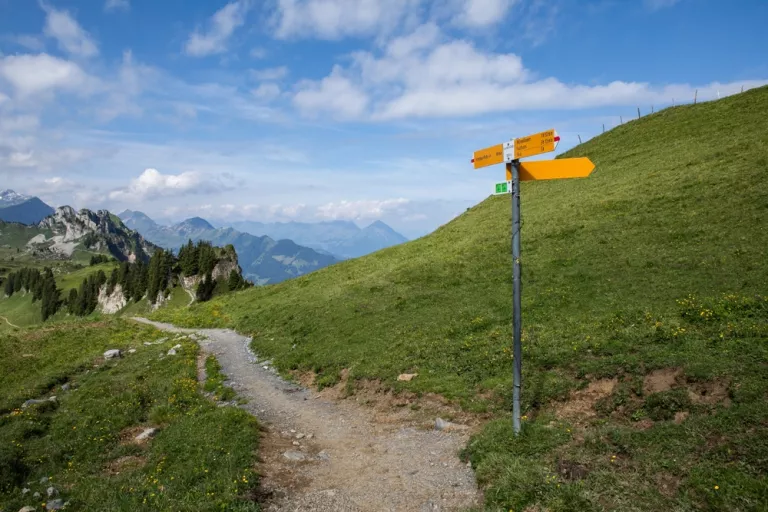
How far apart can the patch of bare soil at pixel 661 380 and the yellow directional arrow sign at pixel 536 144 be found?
8.53 metres

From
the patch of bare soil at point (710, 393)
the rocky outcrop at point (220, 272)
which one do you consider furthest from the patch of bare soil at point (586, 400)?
the rocky outcrop at point (220, 272)

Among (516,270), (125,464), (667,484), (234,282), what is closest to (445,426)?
(516,270)

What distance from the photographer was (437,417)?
15453 millimetres

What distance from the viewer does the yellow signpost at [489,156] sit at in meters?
11.5

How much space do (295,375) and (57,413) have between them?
36.4 ft

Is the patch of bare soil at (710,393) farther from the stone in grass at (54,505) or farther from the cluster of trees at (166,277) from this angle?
the cluster of trees at (166,277)

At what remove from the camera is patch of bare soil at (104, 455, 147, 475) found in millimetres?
13469

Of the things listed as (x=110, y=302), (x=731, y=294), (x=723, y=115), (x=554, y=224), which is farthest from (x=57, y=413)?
(x=110, y=302)

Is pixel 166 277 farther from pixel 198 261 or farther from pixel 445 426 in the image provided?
pixel 445 426

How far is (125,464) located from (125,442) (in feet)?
7.20

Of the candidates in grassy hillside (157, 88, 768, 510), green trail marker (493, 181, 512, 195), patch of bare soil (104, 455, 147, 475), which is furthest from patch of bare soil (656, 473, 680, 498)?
patch of bare soil (104, 455, 147, 475)

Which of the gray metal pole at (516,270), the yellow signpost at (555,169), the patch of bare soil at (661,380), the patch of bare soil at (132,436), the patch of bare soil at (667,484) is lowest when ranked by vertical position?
the patch of bare soil at (132,436)

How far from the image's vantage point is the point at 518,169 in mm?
11227

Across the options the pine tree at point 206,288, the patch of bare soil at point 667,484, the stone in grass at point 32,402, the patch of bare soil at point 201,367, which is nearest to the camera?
the patch of bare soil at point 667,484
